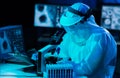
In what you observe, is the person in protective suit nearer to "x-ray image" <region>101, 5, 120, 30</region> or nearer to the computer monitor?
the computer monitor

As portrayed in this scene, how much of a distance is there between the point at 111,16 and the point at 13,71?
201cm

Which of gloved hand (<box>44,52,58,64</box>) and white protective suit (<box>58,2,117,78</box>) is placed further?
gloved hand (<box>44,52,58,64</box>)

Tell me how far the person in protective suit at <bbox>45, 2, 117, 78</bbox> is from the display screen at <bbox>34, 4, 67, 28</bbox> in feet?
6.32

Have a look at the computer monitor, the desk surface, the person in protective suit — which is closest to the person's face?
the person in protective suit

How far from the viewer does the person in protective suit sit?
2881 mm

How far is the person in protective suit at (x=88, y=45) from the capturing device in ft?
9.45

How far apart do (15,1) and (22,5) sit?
0.11 meters

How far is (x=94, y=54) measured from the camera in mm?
2871

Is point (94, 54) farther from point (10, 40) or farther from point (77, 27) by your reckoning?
point (10, 40)

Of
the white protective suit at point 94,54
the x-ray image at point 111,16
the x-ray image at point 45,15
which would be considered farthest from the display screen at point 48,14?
the white protective suit at point 94,54

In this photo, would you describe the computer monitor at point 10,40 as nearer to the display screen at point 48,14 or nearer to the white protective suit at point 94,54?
the white protective suit at point 94,54

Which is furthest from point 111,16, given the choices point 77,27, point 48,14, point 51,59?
point 77,27

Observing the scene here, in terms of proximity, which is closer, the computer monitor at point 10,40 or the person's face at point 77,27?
the person's face at point 77,27

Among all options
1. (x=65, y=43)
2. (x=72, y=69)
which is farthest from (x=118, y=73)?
(x=72, y=69)
